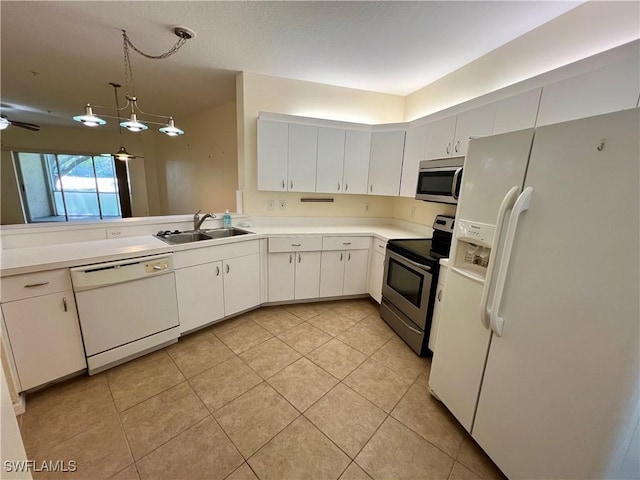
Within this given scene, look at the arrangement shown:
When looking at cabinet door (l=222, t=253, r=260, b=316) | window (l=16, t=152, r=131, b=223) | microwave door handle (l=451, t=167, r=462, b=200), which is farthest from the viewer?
window (l=16, t=152, r=131, b=223)

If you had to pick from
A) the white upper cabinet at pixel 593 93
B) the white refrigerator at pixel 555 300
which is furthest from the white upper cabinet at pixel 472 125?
the white refrigerator at pixel 555 300

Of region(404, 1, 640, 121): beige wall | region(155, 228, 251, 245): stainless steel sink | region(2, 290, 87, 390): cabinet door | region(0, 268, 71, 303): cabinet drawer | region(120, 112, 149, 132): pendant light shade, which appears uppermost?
region(404, 1, 640, 121): beige wall

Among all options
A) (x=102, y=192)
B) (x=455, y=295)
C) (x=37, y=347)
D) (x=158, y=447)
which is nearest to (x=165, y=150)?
Answer: (x=102, y=192)

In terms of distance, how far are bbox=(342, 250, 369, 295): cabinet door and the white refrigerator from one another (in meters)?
1.60

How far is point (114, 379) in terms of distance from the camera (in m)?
1.82

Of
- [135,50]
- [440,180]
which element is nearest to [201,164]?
[135,50]

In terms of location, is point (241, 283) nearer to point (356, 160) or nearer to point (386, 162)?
point (356, 160)

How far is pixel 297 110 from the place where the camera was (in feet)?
10.0

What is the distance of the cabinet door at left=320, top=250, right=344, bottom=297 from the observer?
294 centimetres

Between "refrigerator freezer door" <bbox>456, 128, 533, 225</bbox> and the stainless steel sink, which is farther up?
"refrigerator freezer door" <bbox>456, 128, 533, 225</bbox>

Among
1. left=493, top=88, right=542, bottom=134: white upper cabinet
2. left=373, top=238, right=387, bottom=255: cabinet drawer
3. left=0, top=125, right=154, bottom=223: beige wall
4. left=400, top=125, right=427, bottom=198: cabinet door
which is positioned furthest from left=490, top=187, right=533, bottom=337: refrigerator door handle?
left=0, top=125, right=154, bottom=223: beige wall

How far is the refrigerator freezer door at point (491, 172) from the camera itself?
117 cm

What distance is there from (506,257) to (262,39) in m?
2.50

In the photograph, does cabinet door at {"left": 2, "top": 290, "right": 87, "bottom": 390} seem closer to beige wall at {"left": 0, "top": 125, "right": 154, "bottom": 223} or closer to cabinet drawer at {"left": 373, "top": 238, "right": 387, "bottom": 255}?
cabinet drawer at {"left": 373, "top": 238, "right": 387, "bottom": 255}
